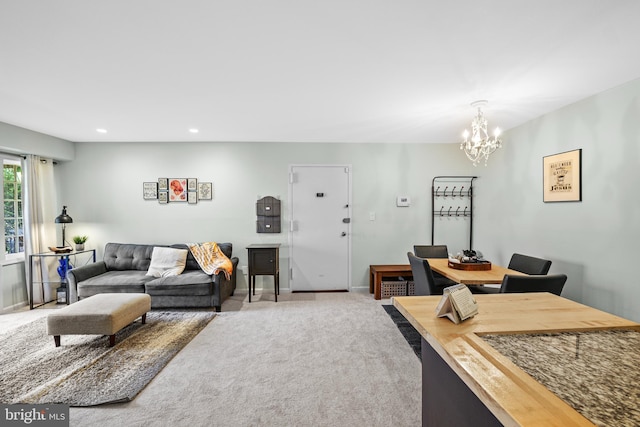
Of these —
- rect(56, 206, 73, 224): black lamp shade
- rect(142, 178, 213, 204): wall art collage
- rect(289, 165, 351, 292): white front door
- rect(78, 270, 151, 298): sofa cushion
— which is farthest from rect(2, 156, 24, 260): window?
rect(289, 165, 351, 292): white front door

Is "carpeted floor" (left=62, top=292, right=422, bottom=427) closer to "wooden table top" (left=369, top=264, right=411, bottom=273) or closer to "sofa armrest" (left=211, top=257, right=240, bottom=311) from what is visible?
"sofa armrest" (left=211, top=257, right=240, bottom=311)

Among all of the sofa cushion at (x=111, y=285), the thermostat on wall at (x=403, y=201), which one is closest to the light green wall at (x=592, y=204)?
A: the thermostat on wall at (x=403, y=201)

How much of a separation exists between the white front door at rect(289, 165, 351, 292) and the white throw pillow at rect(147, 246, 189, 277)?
1.64 metres

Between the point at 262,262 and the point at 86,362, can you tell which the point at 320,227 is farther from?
the point at 86,362

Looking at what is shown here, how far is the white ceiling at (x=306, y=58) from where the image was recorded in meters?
1.59

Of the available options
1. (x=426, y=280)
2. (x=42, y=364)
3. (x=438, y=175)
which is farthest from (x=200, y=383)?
(x=438, y=175)

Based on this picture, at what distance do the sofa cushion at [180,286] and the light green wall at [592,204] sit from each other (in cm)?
417

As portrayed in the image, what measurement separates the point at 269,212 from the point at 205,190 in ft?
3.60

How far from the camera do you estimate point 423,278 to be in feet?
9.29

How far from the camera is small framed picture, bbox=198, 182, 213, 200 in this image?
452 centimetres

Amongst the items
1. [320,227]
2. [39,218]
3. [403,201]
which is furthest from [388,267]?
[39,218]

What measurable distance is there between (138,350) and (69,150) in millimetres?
3587

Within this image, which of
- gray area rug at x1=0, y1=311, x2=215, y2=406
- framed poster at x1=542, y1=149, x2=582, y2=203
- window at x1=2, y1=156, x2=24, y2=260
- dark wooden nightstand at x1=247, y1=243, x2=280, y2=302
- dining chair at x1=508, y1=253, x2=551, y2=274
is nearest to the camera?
gray area rug at x1=0, y1=311, x2=215, y2=406

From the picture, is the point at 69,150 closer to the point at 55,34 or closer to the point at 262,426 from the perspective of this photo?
the point at 55,34
